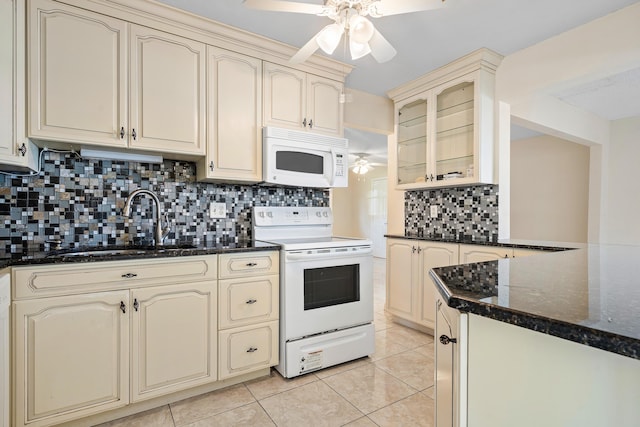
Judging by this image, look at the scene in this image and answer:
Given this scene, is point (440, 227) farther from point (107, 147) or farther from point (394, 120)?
point (107, 147)

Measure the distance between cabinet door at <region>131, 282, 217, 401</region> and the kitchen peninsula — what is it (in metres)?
1.44

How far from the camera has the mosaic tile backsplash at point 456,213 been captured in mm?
2773

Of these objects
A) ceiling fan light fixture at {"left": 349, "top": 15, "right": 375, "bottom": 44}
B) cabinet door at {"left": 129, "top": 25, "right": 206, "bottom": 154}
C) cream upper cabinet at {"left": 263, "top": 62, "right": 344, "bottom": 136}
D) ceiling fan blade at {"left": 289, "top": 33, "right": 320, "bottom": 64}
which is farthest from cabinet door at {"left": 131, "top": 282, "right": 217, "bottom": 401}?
ceiling fan light fixture at {"left": 349, "top": 15, "right": 375, "bottom": 44}

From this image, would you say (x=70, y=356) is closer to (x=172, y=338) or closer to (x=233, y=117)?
(x=172, y=338)

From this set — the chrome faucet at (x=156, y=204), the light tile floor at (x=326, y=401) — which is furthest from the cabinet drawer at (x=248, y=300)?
the chrome faucet at (x=156, y=204)

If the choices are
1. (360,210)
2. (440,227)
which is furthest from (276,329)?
(360,210)

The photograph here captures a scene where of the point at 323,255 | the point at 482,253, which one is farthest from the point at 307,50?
the point at 482,253

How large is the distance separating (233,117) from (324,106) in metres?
0.80

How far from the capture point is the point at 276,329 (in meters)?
2.13

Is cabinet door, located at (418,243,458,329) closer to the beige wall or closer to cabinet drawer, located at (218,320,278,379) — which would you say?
cabinet drawer, located at (218,320,278,379)

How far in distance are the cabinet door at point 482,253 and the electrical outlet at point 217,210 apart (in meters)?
1.94

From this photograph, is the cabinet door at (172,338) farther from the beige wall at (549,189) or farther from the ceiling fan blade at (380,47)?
the beige wall at (549,189)

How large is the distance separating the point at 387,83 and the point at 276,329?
99.9 inches

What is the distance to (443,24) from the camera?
2182 millimetres
